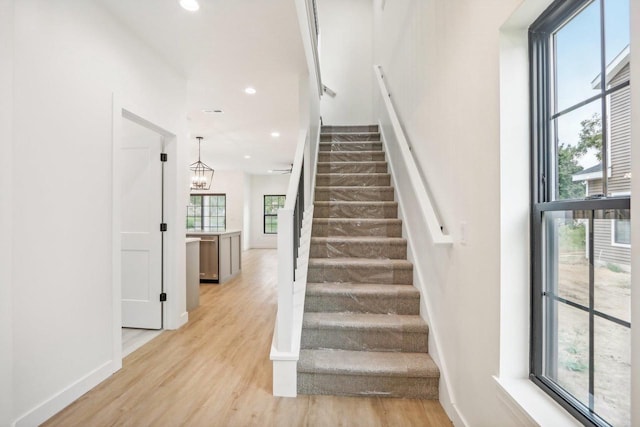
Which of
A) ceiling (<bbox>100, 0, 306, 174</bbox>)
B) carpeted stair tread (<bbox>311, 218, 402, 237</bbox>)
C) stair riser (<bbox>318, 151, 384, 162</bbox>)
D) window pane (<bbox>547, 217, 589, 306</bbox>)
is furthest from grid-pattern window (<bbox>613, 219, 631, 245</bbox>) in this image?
stair riser (<bbox>318, 151, 384, 162</bbox>)

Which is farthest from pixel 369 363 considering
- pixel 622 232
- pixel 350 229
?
pixel 622 232

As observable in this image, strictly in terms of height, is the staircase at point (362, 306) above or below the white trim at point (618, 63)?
below

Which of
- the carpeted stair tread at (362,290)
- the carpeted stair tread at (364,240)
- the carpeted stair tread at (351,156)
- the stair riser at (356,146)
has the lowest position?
the carpeted stair tread at (362,290)

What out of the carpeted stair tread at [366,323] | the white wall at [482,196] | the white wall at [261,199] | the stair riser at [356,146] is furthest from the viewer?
the white wall at [261,199]

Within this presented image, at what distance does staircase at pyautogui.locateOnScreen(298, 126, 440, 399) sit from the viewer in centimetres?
199

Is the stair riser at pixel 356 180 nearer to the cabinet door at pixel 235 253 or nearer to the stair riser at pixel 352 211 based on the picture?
the stair riser at pixel 352 211

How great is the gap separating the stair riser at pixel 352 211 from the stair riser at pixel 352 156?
1.02 m

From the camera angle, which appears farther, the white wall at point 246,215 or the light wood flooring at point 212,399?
the white wall at point 246,215

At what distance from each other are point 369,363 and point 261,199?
9791 millimetres

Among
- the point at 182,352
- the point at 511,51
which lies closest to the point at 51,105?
the point at 182,352

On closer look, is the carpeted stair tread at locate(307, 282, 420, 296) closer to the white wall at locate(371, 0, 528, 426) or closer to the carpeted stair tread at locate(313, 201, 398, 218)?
the white wall at locate(371, 0, 528, 426)

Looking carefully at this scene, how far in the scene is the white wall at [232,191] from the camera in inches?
409

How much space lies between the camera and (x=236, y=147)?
274 inches

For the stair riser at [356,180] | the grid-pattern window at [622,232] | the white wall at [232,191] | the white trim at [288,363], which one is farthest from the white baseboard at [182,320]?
the white wall at [232,191]
